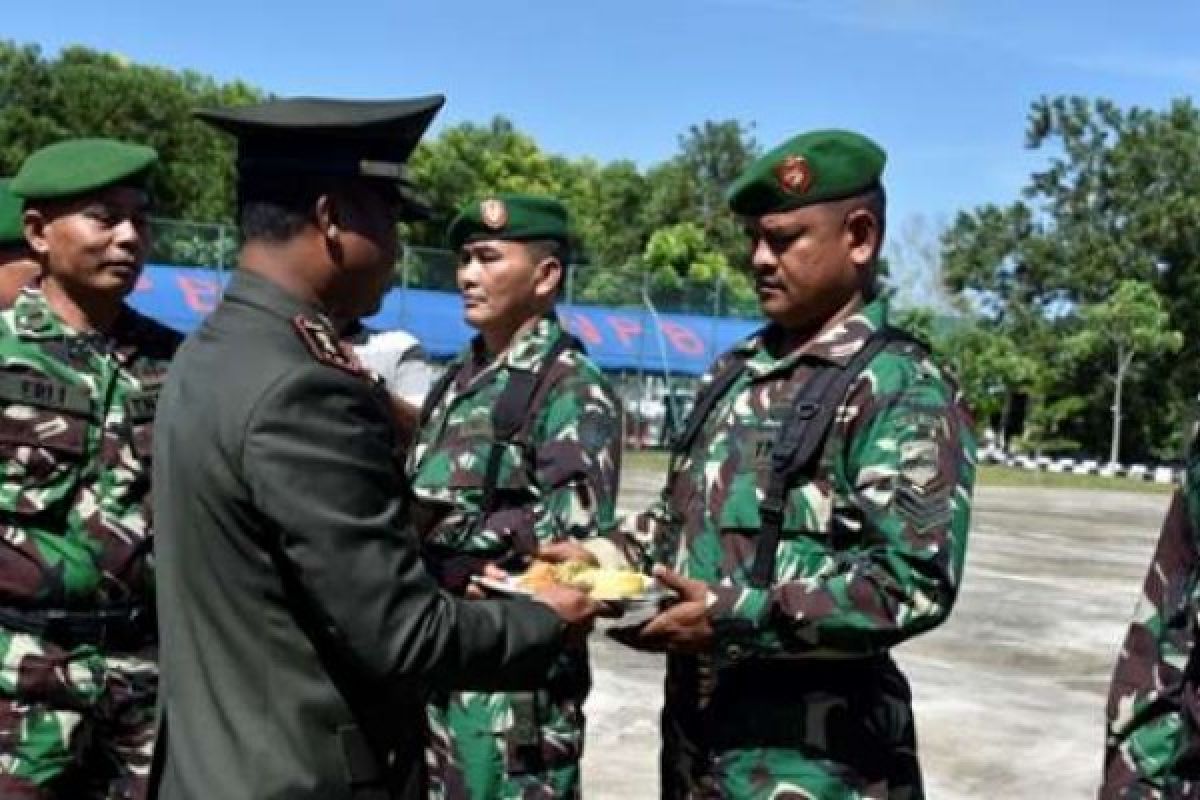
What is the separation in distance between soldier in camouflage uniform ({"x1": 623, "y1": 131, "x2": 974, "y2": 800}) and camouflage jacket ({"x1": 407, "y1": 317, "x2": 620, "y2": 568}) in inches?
32.1

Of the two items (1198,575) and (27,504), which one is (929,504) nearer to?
(1198,575)

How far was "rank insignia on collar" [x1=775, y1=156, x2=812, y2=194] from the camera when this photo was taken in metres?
3.08

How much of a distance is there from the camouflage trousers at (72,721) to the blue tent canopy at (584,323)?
69.4ft

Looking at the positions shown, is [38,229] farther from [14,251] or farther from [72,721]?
[72,721]

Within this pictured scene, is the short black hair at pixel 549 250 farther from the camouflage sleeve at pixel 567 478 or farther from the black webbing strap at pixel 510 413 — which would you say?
the camouflage sleeve at pixel 567 478

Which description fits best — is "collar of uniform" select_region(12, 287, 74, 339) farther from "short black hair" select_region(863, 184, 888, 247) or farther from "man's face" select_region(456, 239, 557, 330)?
"short black hair" select_region(863, 184, 888, 247)

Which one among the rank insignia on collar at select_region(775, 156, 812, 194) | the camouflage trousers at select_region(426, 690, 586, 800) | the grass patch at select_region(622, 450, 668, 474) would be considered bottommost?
the grass patch at select_region(622, 450, 668, 474)

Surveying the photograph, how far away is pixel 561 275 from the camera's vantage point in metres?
4.61

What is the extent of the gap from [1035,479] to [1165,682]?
3226 centimetres

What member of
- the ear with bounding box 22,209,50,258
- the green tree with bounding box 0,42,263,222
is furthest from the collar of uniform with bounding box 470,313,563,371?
the green tree with bounding box 0,42,263,222

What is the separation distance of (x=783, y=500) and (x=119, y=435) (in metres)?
1.76

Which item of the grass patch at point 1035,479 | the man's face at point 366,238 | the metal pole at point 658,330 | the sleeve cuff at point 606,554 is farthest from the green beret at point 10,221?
the metal pole at point 658,330

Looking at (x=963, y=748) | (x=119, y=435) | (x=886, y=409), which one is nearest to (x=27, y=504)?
(x=119, y=435)

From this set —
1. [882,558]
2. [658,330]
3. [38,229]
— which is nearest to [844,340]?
[882,558]
